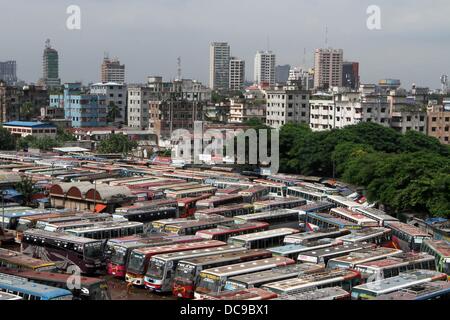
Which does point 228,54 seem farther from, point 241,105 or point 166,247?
point 166,247

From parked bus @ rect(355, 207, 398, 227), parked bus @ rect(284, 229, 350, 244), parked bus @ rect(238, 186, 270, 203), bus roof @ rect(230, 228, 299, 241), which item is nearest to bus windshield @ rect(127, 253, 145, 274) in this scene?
bus roof @ rect(230, 228, 299, 241)

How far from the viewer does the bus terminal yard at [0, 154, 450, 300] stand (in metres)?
12.5

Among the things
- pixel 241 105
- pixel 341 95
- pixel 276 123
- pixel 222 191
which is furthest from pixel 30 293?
pixel 241 105

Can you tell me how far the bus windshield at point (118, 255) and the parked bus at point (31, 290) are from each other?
294 centimetres

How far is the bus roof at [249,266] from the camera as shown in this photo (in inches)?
514

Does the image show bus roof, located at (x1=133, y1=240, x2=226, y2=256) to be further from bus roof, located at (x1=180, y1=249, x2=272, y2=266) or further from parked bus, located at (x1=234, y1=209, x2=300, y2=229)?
parked bus, located at (x1=234, y1=209, x2=300, y2=229)

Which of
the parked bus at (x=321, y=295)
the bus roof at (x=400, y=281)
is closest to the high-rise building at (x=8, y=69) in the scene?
the bus roof at (x=400, y=281)

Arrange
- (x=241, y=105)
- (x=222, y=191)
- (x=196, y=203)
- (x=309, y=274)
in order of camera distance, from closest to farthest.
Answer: (x=309, y=274) < (x=196, y=203) < (x=222, y=191) < (x=241, y=105)

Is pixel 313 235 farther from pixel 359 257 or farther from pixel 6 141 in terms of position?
pixel 6 141

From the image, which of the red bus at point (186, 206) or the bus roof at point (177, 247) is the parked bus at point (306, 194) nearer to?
the red bus at point (186, 206)

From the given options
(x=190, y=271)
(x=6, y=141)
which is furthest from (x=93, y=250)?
(x=6, y=141)

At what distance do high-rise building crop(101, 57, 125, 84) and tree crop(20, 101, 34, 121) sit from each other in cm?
4741

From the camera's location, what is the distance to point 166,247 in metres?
15.1

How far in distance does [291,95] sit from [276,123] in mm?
2358
